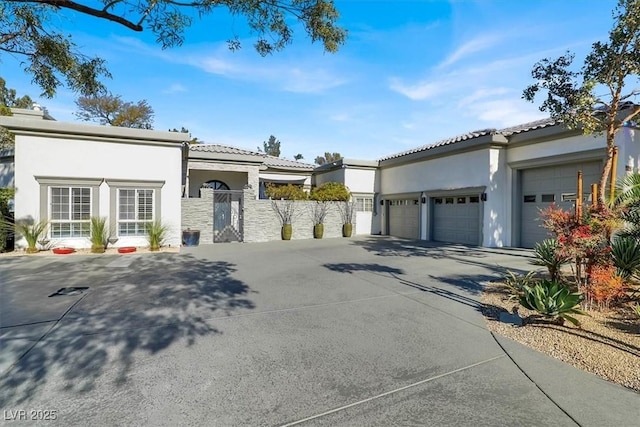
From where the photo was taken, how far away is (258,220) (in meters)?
18.5

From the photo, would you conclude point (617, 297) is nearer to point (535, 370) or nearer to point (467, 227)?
point (535, 370)

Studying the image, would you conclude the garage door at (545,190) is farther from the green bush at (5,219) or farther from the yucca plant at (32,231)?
the green bush at (5,219)

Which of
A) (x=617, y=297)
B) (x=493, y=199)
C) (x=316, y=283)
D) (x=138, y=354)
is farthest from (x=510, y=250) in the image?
(x=138, y=354)

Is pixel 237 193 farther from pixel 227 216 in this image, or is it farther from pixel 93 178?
pixel 93 178

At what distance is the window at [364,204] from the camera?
22.2 metres

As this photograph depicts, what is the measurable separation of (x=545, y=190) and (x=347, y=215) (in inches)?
425

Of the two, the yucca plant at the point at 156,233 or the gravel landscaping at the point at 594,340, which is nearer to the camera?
the gravel landscaping at the point at 594,340

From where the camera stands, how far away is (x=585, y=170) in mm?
12531

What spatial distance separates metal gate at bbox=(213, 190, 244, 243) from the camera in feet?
58.2

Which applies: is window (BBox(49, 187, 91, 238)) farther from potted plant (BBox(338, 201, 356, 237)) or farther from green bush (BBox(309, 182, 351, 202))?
potted plant (BBox(338, 201, 356, 237))

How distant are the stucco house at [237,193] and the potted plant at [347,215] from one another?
2538 millimetres

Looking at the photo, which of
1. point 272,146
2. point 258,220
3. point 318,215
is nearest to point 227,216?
point 258,220

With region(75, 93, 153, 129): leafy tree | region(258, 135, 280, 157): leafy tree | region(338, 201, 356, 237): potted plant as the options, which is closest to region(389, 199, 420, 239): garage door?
region(338, 201, 356, 237): potted plant

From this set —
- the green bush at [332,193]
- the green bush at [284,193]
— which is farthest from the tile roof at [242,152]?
the green bush at [332,193]
